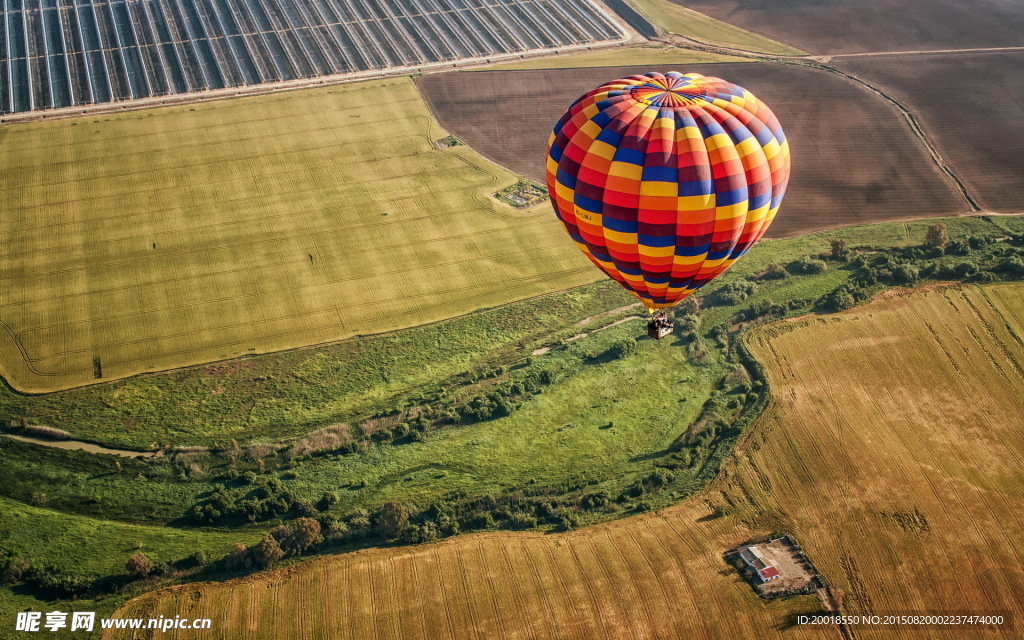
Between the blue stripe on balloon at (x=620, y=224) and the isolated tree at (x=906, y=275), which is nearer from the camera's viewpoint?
the blue stripe on balloon at (x=620, y=224)

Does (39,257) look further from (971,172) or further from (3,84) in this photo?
(971,172)

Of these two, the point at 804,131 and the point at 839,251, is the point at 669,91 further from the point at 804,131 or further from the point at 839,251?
the point at 804,131

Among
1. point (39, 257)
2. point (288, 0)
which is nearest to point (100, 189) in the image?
point (39, 257)

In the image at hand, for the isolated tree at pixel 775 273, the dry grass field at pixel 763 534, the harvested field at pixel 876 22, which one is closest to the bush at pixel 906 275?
the isolated tree at pixel 775 273

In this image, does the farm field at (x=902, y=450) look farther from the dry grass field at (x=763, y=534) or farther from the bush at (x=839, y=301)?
the bush at (x=839, y=301)

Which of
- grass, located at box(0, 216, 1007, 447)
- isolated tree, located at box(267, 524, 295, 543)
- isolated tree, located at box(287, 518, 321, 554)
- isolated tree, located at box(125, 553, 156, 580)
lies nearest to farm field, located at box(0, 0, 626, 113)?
grass, located at box(0, 216, 1007, 447)

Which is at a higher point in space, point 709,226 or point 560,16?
point 709,226

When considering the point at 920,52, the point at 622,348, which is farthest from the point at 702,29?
the point at 622,348
